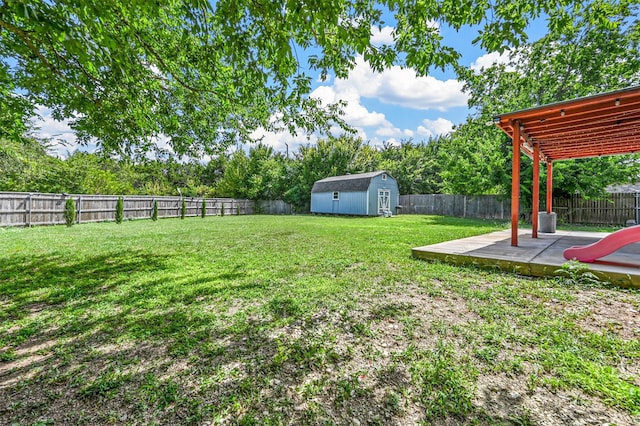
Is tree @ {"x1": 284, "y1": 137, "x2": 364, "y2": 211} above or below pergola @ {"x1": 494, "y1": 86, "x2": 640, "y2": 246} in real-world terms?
above

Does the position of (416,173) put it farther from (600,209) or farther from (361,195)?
(600,209)

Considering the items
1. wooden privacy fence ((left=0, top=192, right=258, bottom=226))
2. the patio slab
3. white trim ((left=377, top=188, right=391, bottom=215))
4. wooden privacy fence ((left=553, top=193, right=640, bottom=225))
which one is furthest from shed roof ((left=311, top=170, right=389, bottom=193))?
the patio slab

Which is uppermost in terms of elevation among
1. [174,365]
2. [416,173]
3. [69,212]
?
[416,173]

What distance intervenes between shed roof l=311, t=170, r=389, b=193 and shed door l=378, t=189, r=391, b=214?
1.36 metres

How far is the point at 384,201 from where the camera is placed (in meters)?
20.4

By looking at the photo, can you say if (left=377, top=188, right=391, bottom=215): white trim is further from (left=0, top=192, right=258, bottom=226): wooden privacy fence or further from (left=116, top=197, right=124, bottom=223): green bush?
(left=116, top=197, right=124, bottom=223): green bush

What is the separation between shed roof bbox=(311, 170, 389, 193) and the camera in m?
19.5

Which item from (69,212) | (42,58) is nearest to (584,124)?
(42,58)

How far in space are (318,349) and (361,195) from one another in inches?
700

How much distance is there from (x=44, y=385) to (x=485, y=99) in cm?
1450

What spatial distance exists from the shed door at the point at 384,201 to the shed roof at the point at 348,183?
1361 millimetres

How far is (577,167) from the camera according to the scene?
11297 millimetres

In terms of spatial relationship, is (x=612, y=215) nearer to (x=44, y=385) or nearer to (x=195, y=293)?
(x=195, y=293)

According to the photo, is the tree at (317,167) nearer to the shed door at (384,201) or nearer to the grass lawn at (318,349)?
the shed door at (384,201)
